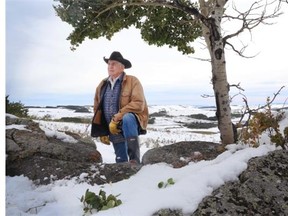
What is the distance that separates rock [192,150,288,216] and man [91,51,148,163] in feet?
6.84

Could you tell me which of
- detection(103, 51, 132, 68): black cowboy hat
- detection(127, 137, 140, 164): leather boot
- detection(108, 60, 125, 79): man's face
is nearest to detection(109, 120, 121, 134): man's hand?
detection(127, 137, 140, 164): leather boot

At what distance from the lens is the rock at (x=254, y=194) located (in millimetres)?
2775

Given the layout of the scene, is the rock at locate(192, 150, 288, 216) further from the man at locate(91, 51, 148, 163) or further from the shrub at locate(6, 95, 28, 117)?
the shrub at locate(6, 95, 28, 117)

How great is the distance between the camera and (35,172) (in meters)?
4.61

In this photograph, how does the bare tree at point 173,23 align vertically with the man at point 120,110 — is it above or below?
above

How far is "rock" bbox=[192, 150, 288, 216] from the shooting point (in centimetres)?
278

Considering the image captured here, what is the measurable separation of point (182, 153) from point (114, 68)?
153 centimetres

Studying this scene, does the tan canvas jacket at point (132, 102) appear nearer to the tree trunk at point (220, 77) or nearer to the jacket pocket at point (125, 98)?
the jacket pocket at point (125, 98)

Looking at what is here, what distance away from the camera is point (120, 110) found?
512 centimetres

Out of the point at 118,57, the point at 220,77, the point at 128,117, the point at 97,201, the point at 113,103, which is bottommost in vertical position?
the point at 97,201

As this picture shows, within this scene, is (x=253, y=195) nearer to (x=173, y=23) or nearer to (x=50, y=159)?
(x=50, y=159)

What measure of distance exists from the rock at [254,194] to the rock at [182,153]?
4.58 feet

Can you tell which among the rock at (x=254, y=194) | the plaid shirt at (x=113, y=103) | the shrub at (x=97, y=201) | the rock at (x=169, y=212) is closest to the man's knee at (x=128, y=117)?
the plaid shirt at (x=113, y=103)

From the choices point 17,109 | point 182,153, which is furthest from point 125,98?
point 17,109
